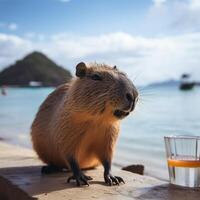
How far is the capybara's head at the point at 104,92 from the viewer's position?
3.33 m

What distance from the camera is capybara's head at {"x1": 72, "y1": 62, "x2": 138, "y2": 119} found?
10.9ft

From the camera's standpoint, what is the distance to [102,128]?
369cm

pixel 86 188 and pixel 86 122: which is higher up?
pixel 86 122

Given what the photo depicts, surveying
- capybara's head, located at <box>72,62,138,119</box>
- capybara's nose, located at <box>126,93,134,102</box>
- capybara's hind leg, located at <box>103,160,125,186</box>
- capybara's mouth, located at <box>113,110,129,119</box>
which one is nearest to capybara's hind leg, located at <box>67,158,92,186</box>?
capybara's hind leg, located at <box>103,160,125,186</box>

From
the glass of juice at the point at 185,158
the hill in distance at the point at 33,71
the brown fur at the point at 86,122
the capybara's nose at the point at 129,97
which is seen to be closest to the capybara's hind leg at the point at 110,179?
the brown fur at the point at 86,122

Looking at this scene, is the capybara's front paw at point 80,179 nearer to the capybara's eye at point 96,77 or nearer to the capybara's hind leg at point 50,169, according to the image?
the capybara's hind leg at point 50,169

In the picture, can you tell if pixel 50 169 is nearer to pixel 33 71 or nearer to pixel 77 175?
pixel 77 175

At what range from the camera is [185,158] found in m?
3.45

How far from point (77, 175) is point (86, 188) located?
0.20 metres

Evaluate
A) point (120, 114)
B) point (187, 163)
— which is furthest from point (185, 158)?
point (120, 114)

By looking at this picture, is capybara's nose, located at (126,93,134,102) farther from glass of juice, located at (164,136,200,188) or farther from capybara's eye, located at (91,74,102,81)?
glass of juice, located at (164,136,200,188)

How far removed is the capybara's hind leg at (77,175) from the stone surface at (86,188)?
42 millimetres

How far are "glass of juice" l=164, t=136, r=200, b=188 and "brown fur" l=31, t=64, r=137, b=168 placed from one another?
1.44 feet

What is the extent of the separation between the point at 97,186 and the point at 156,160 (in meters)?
5.18
